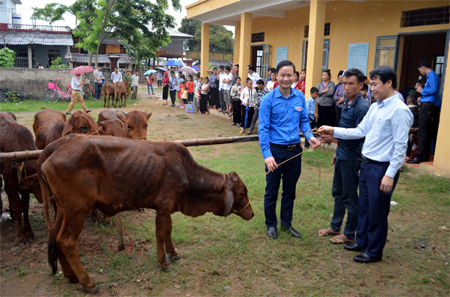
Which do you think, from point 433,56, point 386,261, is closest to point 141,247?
point 386,261

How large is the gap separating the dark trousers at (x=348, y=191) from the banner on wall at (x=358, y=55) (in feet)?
26.4

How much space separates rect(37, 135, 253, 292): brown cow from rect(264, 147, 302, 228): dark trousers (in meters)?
0.73

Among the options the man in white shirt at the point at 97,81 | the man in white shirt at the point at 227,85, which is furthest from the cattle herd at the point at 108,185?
the man in white shirt at the point at 97,81

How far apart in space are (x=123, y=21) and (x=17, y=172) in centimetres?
2038

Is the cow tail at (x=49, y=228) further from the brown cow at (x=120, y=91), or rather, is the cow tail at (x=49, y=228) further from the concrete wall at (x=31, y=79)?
the concrete wall at (x=31, y=79)

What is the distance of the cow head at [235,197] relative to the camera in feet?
A: 13.6

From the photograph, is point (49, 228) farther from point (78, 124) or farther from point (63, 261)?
point (78, 124)

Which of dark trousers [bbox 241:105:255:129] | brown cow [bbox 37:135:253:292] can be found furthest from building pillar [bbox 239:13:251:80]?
brown cow [bbox 37:135:253:292]

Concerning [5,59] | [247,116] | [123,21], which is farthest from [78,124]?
[5,59]

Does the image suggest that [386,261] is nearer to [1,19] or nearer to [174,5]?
[174,5]

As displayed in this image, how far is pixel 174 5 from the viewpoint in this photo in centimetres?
2462

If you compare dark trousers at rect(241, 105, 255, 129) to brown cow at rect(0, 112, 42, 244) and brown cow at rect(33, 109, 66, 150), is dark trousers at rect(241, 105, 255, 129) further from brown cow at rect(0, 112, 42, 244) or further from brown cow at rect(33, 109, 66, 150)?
brown cow at rect(0, 112, 42, 244)

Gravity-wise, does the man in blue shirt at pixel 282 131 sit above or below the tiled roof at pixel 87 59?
below

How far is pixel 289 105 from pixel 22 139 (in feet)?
12.0
